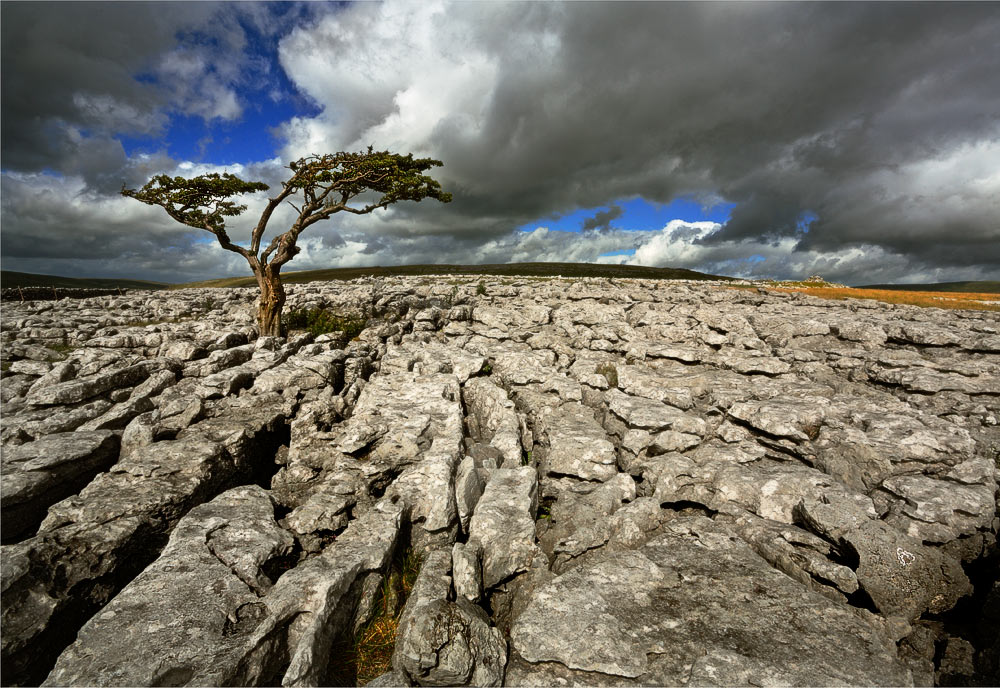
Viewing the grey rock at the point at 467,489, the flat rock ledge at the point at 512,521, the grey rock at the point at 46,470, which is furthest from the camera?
the grey rock at the point at 467,489

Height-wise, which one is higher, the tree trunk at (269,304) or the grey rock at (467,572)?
the tree trunk at (269,304)

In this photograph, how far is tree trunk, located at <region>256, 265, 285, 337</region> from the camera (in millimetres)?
24297

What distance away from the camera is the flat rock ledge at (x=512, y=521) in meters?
5.81

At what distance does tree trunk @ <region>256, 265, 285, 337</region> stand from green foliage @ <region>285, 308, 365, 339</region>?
235 centimetres

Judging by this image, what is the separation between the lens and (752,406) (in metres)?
11.4

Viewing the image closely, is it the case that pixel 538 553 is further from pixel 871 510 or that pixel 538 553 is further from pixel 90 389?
pixel 90 389

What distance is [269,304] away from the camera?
24.3 m

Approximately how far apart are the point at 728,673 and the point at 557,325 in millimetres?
19084

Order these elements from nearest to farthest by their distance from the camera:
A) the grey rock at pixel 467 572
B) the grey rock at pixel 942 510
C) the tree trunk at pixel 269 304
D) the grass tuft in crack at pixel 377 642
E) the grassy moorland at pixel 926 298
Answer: the grass tuft in crack at pixel 377 642, the grey rock at pixel 467 572, the grey rock at pixel 942 510, the tree trunk at pixel 269 304, the grassy moorland at pixel 926 298

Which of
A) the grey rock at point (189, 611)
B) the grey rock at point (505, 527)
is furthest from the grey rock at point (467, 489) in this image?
the grey rock at point (189, 611)

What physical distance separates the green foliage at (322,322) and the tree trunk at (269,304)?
2349 mm

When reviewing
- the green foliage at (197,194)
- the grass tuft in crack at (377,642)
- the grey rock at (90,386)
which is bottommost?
the grass tuft in crack at (377,642)

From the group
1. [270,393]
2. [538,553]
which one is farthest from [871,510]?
[270,393]

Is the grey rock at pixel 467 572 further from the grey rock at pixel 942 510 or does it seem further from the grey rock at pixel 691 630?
the grey rock at pixel 942 510
